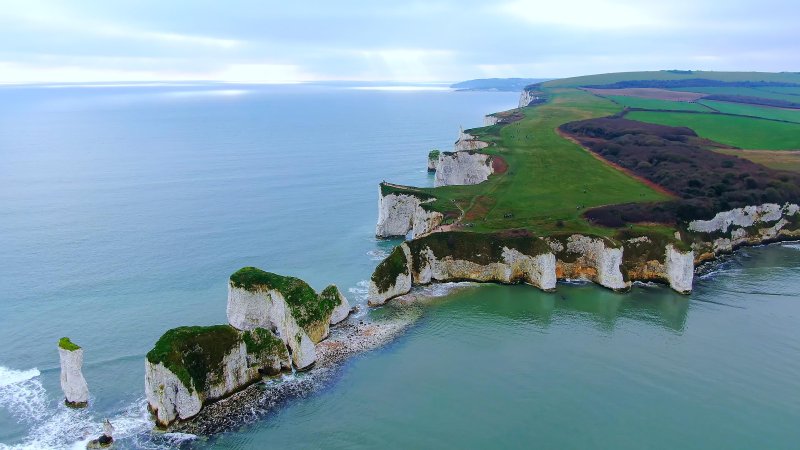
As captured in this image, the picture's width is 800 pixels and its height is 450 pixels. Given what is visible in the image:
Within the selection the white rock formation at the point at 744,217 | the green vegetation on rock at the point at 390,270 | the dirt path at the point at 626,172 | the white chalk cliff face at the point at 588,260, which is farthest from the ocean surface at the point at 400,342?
the dirt path at the point at 626,172

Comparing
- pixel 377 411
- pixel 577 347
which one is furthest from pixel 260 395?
pixel 577 347

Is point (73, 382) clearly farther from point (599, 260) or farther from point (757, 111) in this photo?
point (757, 111)

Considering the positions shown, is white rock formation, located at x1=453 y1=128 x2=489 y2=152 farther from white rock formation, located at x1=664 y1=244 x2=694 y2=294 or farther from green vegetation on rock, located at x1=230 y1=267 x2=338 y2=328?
green vegetation on rock, located at x1=230 y1=267 x2=338 y2=328

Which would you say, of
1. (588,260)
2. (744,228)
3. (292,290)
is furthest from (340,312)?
(744,228)

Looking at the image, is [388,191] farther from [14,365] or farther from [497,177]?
[14,365]

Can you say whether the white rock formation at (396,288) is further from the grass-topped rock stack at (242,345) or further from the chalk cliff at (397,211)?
the chalk cliff at (397,211)

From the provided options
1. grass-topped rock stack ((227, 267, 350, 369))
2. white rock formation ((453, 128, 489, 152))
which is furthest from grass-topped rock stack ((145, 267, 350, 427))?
white rock formation ((453, 128, 489, 152))

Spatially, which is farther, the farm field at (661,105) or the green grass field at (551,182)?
the farm field at (661,105)
